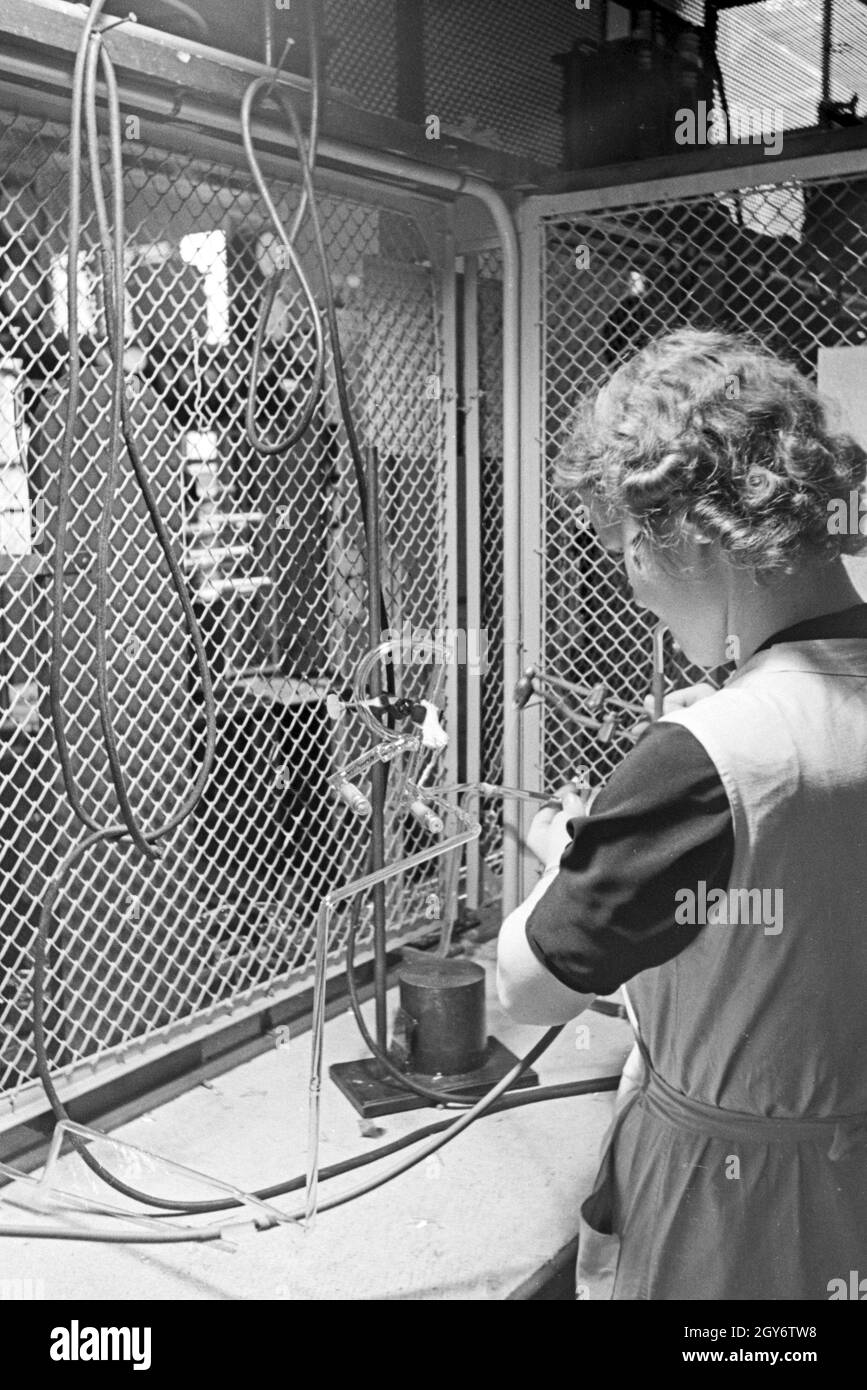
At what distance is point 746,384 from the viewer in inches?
53.6

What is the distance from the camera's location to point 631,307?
329 centimetres

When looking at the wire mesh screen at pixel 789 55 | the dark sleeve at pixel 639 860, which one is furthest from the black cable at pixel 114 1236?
the wire mesh screen at pixel 789 55

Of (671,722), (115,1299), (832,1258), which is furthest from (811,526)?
(115,1299)

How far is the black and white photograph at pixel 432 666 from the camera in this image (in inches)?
53.0

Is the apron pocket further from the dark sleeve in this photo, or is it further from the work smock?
the dark sleeve

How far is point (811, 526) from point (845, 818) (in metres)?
0.31

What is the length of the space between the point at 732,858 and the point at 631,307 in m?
2.37

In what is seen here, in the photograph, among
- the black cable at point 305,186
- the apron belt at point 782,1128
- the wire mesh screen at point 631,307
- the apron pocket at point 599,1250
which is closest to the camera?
the apron belt at point 782,1128

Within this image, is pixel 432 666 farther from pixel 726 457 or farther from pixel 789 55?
pixel 726 457

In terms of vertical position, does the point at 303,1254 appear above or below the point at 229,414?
below

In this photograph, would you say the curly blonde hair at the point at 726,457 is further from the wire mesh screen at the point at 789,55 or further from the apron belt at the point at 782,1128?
the wire mesh screen at the point at 789,55

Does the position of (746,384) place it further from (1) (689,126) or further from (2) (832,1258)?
(1) (689,126)

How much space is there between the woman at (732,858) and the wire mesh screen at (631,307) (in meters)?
1.62

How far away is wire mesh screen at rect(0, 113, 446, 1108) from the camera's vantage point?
254 centimetres
